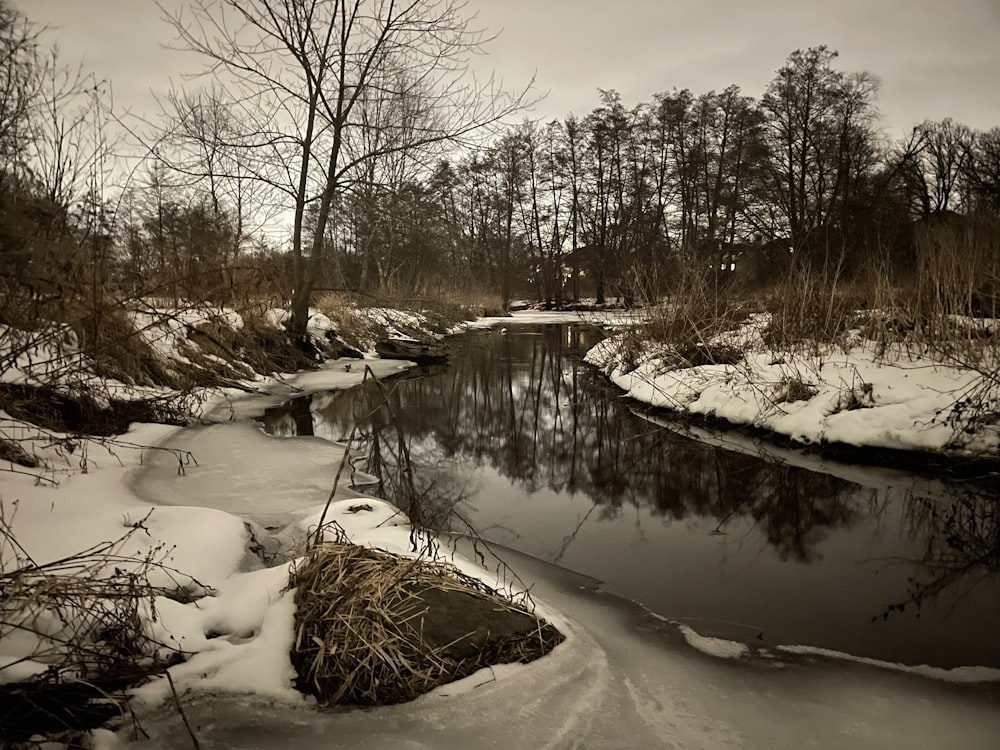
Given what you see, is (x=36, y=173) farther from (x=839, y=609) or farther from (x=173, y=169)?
(x=173, y=169)

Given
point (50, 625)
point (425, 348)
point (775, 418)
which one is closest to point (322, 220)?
point (425, 348)

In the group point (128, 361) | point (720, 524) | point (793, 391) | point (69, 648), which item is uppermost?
point (128, 361)

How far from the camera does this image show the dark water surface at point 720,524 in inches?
107

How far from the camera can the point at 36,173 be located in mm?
3357

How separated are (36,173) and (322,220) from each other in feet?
21.9

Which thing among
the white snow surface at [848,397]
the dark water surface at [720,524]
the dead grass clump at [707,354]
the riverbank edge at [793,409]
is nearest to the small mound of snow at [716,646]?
the dark water surface at [720,524]

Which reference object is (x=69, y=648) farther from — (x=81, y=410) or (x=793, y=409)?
(x=793, y=409)

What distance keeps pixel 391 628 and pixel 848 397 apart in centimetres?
526

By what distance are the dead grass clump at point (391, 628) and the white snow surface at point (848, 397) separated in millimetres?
4263

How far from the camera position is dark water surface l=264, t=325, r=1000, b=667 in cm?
273

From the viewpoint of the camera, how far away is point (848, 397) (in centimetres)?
566

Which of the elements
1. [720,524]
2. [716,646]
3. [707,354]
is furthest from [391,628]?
[707,354]

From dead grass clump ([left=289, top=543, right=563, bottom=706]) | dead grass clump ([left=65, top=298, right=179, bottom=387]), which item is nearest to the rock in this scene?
dead grass clump ([left=289, top=543, right=563, bottom=706])

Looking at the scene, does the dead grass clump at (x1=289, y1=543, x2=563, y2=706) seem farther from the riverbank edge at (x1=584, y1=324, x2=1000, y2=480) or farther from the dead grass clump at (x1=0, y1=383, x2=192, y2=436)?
the riverbank edge at (x1=584, y1=324, x2=1000, y2=480)
